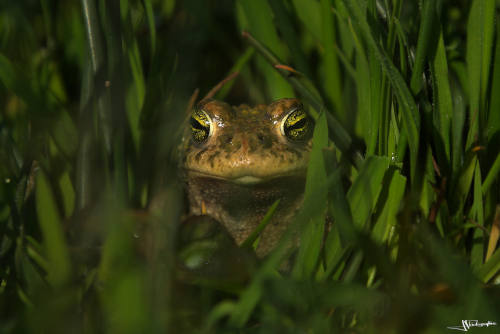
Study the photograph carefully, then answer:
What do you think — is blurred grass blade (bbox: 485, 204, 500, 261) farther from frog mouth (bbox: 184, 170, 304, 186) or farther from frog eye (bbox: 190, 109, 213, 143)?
frog eye (bbox: 190, 109, 213, 143)

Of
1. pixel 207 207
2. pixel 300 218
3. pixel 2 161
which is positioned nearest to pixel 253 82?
pixel 207 207

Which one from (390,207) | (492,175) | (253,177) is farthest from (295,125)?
(492,175)

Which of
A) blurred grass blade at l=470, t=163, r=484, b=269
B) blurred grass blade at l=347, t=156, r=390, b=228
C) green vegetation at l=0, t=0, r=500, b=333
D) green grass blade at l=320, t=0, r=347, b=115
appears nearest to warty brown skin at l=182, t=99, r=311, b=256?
green vegetation at l=0, t=0, r=500, b=333

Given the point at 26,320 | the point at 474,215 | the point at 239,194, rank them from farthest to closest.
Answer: the point at 239,194, the point at 474,215, the point at 26,320

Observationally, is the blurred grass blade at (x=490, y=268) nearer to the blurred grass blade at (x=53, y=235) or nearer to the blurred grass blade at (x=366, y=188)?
the blurred grass blade at (x=366, y=188)

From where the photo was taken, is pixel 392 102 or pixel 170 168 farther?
pixel 170 168

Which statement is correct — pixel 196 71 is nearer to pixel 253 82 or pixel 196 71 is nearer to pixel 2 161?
pixel 253 82

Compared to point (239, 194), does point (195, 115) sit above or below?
above

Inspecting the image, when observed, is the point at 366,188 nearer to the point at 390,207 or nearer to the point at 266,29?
the point at 390,207
